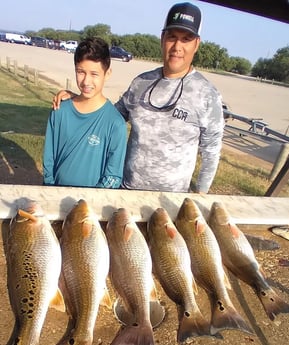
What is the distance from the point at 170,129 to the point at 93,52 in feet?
2.91

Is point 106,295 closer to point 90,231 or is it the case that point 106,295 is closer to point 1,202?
point 90,231

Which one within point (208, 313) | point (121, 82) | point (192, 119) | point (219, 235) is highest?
point (192, 119)

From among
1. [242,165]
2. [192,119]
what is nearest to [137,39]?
[242,165]

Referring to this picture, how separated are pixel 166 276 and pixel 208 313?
0.32 metres

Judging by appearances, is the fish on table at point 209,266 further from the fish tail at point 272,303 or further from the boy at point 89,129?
the boy at point 89,129

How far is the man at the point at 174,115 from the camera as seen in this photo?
10.3 feet

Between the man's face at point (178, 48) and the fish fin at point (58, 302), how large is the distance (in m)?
2.00

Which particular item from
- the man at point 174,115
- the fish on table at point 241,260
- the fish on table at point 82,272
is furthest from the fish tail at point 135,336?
the man at point 174,115

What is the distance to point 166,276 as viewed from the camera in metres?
2.33

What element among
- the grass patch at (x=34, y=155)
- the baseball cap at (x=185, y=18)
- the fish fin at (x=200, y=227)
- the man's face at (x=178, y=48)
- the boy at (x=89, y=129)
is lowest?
the grass patch at (x=34, y=155)

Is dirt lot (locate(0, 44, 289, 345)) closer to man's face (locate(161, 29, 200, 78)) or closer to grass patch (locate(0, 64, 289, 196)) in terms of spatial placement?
man's face (locate(161, 29, 200, 78))

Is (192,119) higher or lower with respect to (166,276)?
higher

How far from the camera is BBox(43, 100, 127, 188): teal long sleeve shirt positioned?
3150 mm

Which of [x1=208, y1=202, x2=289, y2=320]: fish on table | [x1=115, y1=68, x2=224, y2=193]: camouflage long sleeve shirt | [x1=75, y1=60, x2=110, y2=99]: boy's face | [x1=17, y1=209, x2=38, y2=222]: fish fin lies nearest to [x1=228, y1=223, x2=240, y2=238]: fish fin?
[x1=208, y1=202, x2=289, y2=320]: fish on table
